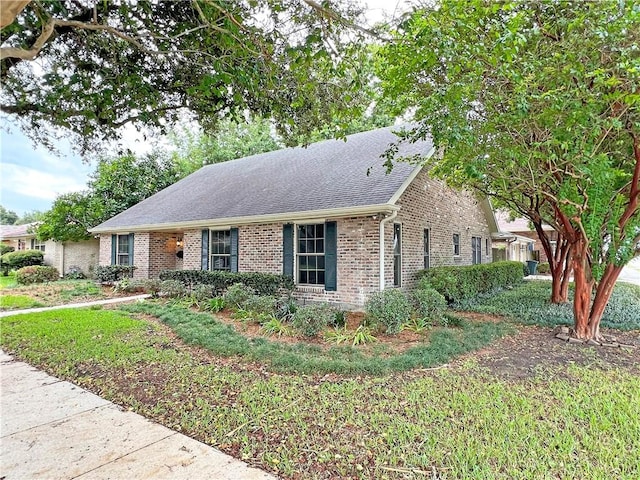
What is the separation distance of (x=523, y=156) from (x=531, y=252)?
26.8 m

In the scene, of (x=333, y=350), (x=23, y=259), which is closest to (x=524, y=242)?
(x=333, y=350)

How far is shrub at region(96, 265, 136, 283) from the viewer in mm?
14586

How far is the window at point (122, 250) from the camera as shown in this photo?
15.5m

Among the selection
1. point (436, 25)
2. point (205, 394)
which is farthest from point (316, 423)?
point (436, 25)

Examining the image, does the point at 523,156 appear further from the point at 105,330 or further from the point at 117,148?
the point at 105,330

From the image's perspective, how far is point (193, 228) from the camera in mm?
12750

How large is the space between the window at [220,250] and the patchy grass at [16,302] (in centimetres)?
501

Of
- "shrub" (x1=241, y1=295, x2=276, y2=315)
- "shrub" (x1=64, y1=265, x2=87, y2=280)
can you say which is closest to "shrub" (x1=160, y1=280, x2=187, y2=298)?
"shrub" (x1=241, y1=295, x2=276, y2=315)

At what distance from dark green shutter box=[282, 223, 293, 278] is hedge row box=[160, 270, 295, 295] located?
0.44 m

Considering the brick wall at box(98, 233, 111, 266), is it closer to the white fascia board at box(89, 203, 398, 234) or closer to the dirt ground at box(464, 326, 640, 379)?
the white fascia board at box(89, 203, 398, 234)

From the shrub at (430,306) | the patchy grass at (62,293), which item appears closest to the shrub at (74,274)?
the patchy grass at (62,293)

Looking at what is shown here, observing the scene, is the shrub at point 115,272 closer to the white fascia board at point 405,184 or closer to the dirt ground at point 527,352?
the dirt ground at point 527,352

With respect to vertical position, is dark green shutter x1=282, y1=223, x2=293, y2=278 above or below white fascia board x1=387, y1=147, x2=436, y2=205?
below

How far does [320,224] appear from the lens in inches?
385
